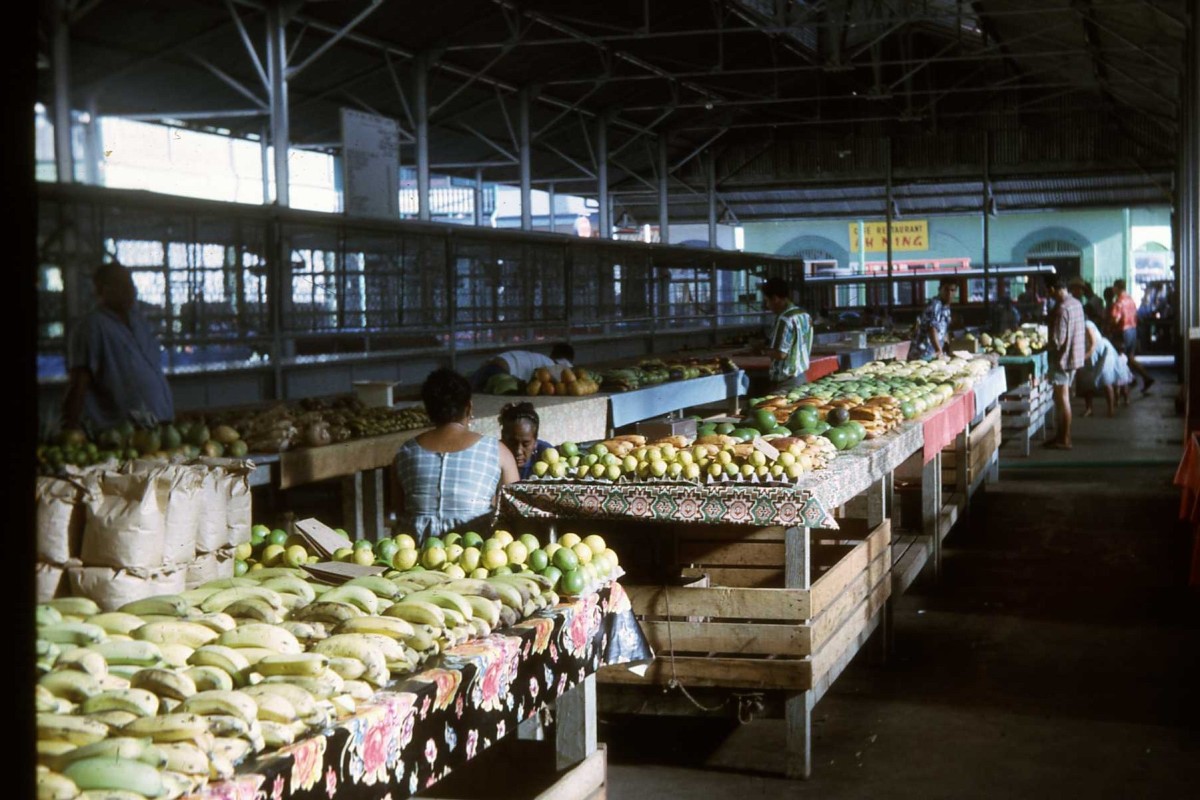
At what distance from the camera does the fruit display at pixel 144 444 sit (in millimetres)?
5578

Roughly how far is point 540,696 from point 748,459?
6.53ft

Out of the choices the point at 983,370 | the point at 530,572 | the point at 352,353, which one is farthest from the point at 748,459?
the point at 352,353

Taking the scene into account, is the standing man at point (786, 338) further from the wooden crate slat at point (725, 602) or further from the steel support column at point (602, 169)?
the steel support column at point (602, 169)

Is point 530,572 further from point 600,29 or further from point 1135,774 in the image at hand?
point 600,29

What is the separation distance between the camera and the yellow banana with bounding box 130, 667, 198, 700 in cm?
248

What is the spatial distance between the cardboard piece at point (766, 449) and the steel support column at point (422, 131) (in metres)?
11.6

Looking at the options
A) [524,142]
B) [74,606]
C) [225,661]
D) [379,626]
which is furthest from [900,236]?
[225,661]

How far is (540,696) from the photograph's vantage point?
131 inches

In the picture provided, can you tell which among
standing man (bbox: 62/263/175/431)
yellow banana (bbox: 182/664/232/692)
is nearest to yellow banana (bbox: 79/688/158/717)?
yellow banana (bbox: 182/664/232/692)

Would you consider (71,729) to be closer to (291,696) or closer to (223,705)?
(223,705)

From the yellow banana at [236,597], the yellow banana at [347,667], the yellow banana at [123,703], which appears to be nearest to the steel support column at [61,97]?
the yellow banana at [236,597]

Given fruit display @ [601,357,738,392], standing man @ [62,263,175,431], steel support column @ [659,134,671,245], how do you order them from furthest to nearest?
steel support column @ [659,134,671,245] → fruit display @ [601,357,738,392] → standing man @ [62,263,175,431]

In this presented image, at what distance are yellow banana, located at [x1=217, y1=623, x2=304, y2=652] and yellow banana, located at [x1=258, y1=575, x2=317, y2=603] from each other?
524mm

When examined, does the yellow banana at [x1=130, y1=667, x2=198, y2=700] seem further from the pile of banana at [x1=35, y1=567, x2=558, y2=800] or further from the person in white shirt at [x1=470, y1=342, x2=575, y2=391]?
the person in white shirt at [x1=470, y1=342, x2=575, y2=391]
